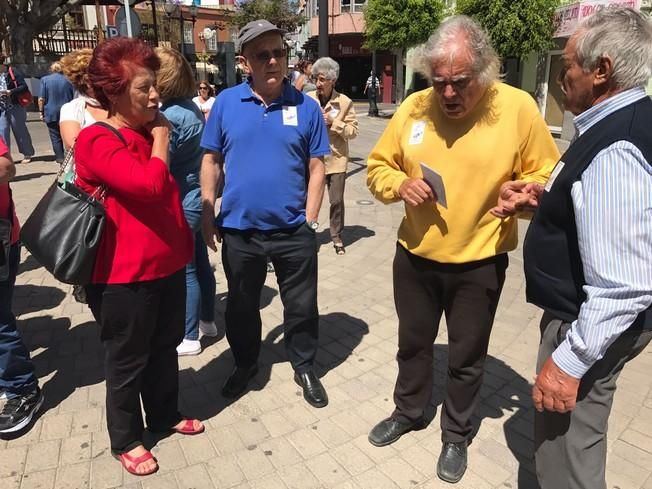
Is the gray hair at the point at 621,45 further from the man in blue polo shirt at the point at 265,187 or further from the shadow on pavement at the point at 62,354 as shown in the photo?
the shadow on pavement at the point at 62,354

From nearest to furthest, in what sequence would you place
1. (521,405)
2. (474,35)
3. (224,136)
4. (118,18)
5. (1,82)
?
1. (474,35)
2. (224,136)
3. (521,405)
4. (118,18)
5. (1,82)

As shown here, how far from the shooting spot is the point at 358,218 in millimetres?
7156

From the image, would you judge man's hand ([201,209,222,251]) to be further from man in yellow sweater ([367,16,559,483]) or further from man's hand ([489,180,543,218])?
man's hand ([489,180,543,218])

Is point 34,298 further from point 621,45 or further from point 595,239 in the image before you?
point 621,45

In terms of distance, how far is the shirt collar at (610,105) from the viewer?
1.54m

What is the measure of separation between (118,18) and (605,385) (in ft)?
31.3

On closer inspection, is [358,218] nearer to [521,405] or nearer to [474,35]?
[521,405]

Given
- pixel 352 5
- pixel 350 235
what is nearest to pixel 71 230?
pixel 350 235

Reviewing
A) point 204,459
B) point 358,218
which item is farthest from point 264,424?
point 358,218

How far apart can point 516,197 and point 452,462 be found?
4.40 feet

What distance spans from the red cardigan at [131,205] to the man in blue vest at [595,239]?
1518 millimetres

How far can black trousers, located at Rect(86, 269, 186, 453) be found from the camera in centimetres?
226

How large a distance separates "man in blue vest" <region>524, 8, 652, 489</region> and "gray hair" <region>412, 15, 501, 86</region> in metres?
0.41

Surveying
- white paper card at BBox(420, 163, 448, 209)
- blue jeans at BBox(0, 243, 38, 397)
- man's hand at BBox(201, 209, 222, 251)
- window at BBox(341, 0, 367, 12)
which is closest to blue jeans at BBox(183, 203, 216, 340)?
man's hand at BBox(201, 209, 222, 251)
